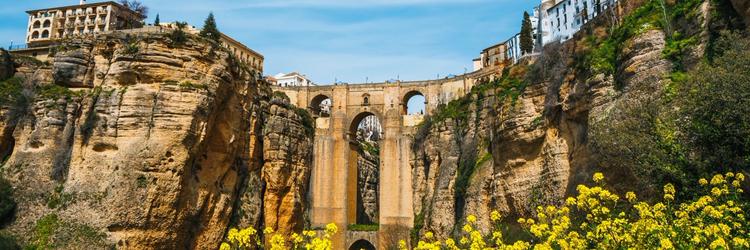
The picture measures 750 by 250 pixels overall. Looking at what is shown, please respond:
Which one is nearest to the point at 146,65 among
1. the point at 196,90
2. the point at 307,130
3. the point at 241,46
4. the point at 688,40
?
the point at 196,90

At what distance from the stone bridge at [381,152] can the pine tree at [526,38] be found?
3.81m

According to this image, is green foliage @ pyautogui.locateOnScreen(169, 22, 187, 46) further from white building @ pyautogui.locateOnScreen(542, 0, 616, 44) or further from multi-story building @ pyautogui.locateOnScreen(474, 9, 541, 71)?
multi-story building @ pyautogui.locateOnScreen(474, 9, 541, 71)

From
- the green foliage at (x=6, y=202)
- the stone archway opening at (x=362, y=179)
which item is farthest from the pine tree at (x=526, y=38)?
the green foliage at (x=6, y=202)

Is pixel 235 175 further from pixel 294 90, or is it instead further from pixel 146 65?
pixel 294 90

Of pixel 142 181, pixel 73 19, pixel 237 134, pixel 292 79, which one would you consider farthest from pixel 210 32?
pixel 292 79

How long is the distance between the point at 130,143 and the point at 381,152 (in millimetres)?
23935

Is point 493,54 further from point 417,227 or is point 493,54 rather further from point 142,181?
point 142,181

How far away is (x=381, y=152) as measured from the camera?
4853 centimetres

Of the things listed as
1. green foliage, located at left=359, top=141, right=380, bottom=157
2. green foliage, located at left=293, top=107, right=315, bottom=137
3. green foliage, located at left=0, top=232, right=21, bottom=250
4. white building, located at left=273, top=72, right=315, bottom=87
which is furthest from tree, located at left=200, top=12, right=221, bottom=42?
white building, located at left=273, top=72, right=315, bottom=87

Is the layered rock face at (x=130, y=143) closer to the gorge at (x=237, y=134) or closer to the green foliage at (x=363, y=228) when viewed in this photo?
the gorge at (x=237, y=134)

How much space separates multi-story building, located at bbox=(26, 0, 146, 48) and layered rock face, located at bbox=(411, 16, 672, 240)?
117 ft

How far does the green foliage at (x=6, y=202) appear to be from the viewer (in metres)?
27.4

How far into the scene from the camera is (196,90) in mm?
29406

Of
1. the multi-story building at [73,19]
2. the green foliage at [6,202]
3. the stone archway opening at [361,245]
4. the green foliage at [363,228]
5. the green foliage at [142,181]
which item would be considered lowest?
the stone archway opening at [361,245]
